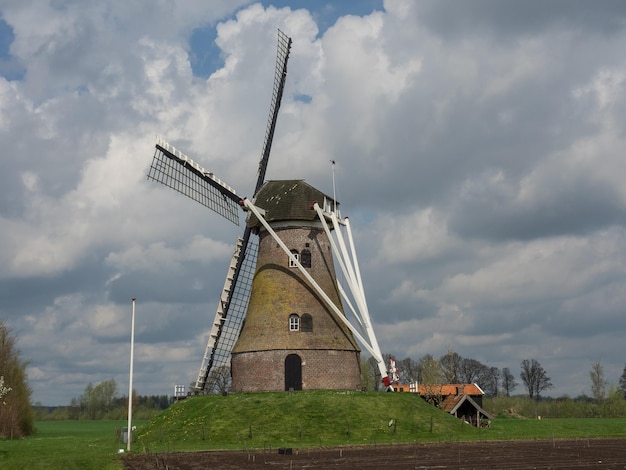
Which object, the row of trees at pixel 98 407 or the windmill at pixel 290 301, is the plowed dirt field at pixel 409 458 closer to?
the windmill at pixel 290 301

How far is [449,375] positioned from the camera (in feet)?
248

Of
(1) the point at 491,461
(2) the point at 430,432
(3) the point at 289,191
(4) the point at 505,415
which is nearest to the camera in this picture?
(1) the point at 491,461

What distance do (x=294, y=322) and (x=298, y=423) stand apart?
8070 millimetres

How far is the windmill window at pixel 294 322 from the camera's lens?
44188 millimetres

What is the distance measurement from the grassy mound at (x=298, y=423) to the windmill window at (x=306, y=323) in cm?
433

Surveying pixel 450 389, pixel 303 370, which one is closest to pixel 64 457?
pixel 303 370

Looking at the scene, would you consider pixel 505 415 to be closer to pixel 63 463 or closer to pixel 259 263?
pixel 259 263

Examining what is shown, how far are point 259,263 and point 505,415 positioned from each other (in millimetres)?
47723

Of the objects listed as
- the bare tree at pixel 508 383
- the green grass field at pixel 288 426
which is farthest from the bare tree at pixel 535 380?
the green grass field at pixel 288 426

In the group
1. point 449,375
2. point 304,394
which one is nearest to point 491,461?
point 304,394

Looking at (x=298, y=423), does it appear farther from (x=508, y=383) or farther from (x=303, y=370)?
(x=508, y=383)

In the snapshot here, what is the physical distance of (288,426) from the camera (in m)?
37.4

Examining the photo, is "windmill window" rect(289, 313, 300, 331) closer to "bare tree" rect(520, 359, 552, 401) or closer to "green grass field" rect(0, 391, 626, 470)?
"green grass field" rect(0, 391, 626, 470)

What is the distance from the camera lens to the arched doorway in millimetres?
43281
